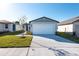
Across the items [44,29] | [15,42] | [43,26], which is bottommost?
[15,42]

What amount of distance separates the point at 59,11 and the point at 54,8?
0.82 metres

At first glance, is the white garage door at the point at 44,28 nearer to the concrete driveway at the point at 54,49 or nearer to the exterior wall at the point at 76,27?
the exterior wall at the point at 76,27

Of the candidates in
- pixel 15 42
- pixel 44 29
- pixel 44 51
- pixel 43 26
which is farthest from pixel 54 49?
pixel 43 26

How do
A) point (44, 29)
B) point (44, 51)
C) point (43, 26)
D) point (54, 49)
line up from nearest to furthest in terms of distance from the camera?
point (44, 51) → point (54, 49) → point (44, 29) → point (43, 26)

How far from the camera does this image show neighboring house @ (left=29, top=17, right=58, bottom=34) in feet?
61.7

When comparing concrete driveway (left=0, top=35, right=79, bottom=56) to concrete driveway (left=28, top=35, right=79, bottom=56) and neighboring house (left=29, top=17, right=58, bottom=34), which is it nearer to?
concrete driveway (left=28, top=35, right=79, bottom=56)

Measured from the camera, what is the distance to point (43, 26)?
62.4ft

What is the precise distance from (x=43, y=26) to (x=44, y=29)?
19.8 inches

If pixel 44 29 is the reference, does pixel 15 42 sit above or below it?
below

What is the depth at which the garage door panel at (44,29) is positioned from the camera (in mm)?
18719

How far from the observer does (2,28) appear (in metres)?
22.1

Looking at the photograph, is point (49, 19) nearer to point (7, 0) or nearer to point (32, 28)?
point (32, 28)

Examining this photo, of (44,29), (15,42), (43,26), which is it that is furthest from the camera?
(43,26)

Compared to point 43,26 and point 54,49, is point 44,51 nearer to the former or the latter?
point 54,49
